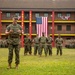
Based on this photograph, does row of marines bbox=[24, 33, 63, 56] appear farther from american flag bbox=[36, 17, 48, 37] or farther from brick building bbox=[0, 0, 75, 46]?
brick building bbox=[0, 0, 75, 46]

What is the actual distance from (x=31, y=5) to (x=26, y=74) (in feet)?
208

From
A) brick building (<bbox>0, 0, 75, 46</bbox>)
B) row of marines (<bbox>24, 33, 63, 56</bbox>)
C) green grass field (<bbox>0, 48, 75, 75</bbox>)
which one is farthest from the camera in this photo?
brick building (<bbox>0, 0, 75, 46</bbox>)

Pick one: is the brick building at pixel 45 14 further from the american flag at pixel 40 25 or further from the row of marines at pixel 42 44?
the row of marines at pixel 42 44

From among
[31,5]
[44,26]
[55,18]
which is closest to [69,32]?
[55,18]

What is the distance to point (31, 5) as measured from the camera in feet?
244

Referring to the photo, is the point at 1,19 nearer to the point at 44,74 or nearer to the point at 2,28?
the point at 2,28

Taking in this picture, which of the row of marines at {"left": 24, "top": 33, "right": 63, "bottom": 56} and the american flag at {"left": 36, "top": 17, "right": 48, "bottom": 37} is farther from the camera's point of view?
the american flag at {"left": 36, "top": 17, "right": 48, "bottom": 37}

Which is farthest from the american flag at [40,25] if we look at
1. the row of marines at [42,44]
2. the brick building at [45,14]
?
the brick building at [45,14]

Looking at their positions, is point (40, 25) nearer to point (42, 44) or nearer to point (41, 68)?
point (42, 44)

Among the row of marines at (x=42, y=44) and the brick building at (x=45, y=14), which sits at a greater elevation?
the brick building at (x=45, y=14)

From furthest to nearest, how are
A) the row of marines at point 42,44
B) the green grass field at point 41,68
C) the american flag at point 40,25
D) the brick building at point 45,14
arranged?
the brick building at point 45,14 → the american flag at point 40,25 → the row of marines at point 42,44 → the green grass field at point 41,68

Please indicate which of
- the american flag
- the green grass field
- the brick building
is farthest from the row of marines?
the brick building

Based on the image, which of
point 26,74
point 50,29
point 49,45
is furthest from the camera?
point 50,29

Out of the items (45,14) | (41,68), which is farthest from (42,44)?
(45,14)
